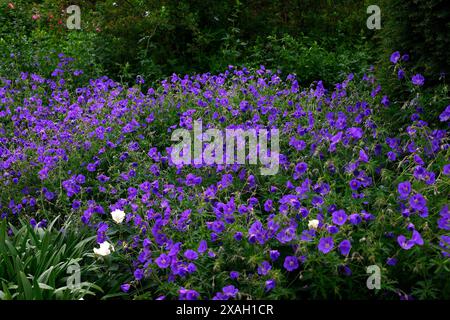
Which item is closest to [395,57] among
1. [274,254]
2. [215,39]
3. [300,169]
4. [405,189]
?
[300,169]

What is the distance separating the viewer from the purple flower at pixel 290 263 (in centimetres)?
259

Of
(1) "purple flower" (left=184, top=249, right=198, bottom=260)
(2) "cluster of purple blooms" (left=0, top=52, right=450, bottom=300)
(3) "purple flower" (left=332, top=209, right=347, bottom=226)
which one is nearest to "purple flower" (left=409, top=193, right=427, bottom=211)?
(2) "cluster of purple blooms" (left=0, top=52, right=450, bottom=300)

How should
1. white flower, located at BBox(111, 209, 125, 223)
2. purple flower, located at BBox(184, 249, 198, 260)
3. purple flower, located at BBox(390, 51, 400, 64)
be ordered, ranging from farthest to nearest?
1. purple flower, located at BBox(390, 51, 400, 64)
2. white flower, located at BBox(111, 209, 125, 223)
3. purple flower, located at BBox(184, 249, 198, 260)

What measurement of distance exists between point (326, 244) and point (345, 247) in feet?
0.27

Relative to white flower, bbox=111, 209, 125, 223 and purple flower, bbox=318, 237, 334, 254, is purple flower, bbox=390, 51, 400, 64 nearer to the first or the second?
purple flower, bbox=318, 237, 334, 254

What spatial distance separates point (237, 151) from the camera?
3.83 m

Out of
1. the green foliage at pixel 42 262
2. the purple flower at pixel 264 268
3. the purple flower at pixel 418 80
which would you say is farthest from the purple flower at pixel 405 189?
the green foliage at pixel 42 262

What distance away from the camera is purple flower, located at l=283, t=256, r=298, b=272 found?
259cm

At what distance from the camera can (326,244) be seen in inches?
101

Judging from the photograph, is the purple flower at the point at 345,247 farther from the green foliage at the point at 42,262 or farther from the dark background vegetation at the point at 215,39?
the dark background vegetation at the point at 215,39

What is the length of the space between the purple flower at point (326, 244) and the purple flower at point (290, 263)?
5.1 inches

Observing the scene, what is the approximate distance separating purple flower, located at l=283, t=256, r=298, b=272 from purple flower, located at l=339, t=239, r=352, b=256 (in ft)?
0.67

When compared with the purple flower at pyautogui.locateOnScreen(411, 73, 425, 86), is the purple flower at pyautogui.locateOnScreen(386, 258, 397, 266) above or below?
below
